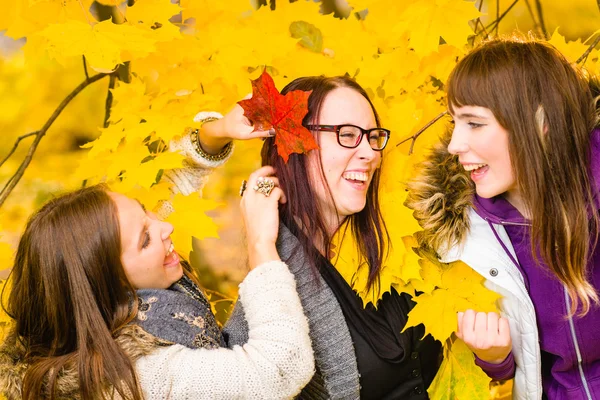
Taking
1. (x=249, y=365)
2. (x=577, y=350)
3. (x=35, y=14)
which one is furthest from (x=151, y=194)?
(x=577, y=350)

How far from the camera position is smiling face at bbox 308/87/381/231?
1883 mm

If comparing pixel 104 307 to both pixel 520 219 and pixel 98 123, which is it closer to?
pixel 520 219

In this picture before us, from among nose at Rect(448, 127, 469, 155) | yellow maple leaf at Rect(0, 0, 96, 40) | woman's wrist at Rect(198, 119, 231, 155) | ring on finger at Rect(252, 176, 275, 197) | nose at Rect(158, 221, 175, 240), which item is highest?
yellow maple leaf at Rect(0, 0, 96, 40)

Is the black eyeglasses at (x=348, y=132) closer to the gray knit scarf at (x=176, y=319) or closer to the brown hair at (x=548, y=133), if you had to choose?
the brown hair at (x=548, y=133)

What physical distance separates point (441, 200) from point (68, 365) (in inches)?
43.3

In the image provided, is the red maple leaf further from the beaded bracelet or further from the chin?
the chin

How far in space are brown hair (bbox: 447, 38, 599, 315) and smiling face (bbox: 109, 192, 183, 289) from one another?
864mm

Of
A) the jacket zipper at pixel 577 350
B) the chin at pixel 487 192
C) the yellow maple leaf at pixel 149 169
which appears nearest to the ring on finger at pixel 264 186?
the yellow maple leaf at pixel 149 169

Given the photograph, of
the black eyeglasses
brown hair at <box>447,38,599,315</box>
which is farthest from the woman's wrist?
brown hair at <box>447,38,599,315</box>

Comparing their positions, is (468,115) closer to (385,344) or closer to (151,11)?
(385,344)

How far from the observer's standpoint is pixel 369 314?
1.89m

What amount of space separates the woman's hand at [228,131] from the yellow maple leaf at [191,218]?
0.17 m

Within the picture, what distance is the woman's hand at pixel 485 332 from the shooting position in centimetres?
171

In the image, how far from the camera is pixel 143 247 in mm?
1679
